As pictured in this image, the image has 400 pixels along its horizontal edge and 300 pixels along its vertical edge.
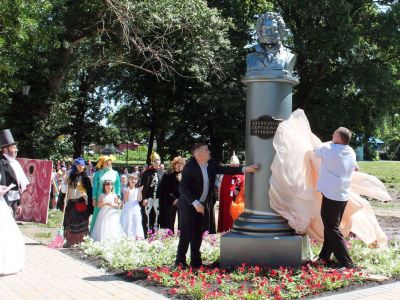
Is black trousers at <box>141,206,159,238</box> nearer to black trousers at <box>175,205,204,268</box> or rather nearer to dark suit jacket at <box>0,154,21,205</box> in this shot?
dark suit jacket at <box>0,154,21,205</box>

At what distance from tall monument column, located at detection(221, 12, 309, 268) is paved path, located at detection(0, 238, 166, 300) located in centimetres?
164

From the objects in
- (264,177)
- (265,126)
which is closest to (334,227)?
(264,177)

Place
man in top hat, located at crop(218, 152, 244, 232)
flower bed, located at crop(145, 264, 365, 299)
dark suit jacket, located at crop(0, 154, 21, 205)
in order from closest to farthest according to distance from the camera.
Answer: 1. flower bed, located at crop(145, 264, 365, 299)
2. dark suit jacket, located at crop(0, 154, 21, 205)
3. man in top hat, located at crop(218, 152, 244, 232)

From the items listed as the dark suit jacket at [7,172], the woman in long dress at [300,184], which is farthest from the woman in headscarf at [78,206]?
the woman in long dress at [300,184]

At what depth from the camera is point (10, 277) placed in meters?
A: 7.23

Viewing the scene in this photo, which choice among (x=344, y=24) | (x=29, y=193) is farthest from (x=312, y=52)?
(x=29, y=193)

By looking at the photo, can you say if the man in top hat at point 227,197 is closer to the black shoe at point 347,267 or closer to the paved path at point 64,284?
the paved path at point 64,284

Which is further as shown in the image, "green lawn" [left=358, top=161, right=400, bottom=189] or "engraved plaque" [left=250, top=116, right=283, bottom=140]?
"green lawn" [left=358, top=161, right=400, bottom=189]

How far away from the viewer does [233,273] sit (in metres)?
7.03

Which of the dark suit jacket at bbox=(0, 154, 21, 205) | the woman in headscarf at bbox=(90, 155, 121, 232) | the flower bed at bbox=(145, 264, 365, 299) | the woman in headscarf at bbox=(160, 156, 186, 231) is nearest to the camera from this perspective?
the flower bed at bbox=(145, 264, 365, 299)

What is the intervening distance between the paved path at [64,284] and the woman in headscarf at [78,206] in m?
1.54

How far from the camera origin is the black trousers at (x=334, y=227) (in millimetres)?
7188

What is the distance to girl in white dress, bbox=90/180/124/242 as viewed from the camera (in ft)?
32.8

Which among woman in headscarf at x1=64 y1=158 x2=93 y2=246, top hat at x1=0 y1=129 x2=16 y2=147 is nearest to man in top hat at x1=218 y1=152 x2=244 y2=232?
woman in headscarf at x1=64 y1=158 x2=93 y2=246
